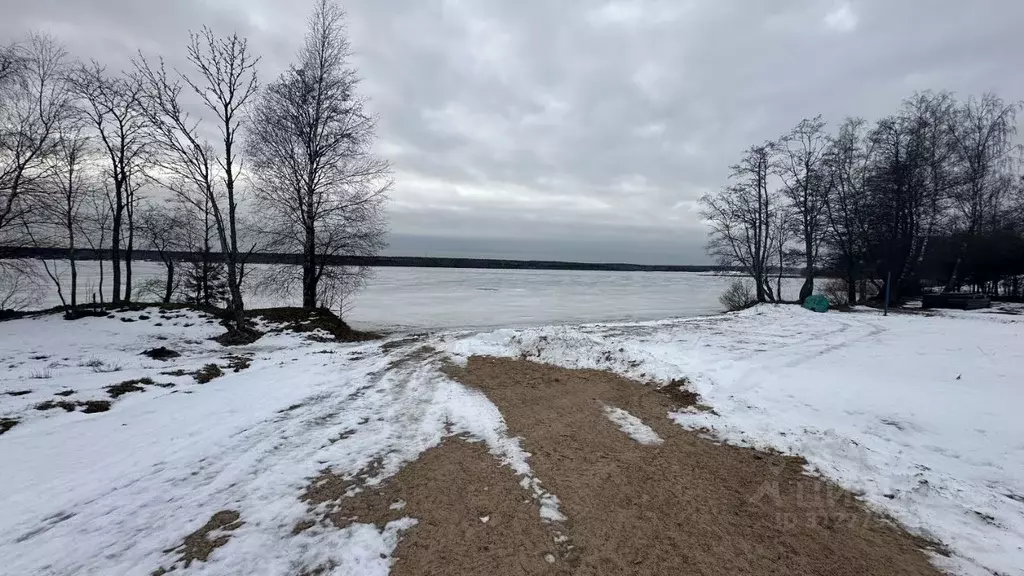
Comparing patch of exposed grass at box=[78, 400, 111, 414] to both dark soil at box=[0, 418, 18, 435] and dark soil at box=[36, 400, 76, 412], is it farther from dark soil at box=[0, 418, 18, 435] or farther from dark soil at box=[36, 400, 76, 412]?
dark soil at box=[0, 418, 18, 435]

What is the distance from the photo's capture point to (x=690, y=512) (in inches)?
140

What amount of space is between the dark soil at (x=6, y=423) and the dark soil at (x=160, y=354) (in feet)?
17.9

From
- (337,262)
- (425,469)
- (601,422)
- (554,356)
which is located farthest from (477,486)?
(337,262)

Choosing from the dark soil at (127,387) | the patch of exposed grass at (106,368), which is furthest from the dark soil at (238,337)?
the dark soil at (127,387)

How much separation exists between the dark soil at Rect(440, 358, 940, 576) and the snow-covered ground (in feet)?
1.29

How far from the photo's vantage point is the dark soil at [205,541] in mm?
2856

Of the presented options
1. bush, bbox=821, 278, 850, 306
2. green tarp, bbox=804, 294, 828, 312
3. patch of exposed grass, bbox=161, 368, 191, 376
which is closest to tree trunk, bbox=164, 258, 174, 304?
patch of exposed grass, bbox=161, 368, 191, 376

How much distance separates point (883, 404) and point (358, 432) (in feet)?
24.9

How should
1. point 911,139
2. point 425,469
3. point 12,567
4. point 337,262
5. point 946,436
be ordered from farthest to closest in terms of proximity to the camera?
1. point 911,139
2. point 337,262
3. point 946,436
4. point 425,469
5. point 12,567

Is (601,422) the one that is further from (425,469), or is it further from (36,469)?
(36,469)

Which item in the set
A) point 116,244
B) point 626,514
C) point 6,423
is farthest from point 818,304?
point 116,244

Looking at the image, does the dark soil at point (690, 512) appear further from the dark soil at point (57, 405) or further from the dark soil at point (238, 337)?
the dark soil at point (238, 337)

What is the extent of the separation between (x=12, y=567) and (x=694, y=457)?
18.7ft

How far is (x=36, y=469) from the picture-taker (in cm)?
412
